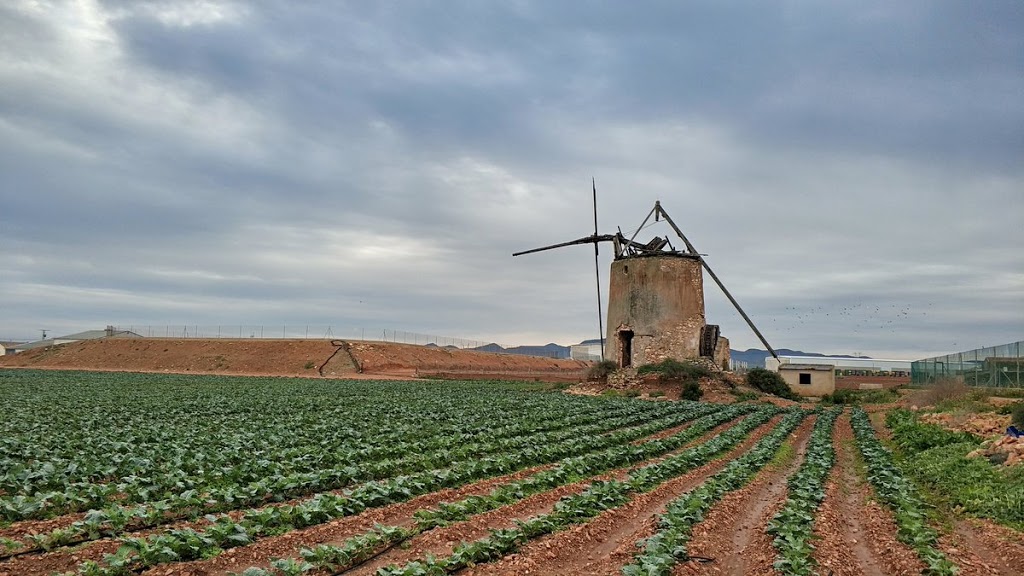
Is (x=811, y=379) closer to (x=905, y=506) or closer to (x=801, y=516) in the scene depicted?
(x=905, y=506)

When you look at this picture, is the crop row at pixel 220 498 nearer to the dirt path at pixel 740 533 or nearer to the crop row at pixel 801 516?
the dirt path at pixel 740 533

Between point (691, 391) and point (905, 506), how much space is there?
2871 cm

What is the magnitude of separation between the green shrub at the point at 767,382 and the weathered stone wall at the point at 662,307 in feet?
14.2

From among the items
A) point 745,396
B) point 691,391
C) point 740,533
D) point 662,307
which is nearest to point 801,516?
point 740,533

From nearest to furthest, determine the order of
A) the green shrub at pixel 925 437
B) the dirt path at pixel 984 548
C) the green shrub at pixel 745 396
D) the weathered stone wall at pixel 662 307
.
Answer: the dirt path at pixel 984 548 < the green shrub at pixel 925 437 < the green shrub at pixel 745 396 < the weathered stone wall at pixel 662 307

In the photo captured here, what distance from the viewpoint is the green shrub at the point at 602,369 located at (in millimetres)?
45844

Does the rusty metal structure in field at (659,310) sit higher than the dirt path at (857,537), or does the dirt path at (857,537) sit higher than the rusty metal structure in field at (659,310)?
the rusty metal structure in field at (659,310)

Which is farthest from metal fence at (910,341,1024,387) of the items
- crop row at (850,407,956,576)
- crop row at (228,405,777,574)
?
crop row at (228,405,777,574)

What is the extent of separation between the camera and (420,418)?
81.3 ft

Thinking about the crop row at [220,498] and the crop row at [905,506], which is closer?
the crop row at [905,506]

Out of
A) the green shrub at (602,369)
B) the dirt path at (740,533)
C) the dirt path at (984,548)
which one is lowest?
the dirt path at (984,548)

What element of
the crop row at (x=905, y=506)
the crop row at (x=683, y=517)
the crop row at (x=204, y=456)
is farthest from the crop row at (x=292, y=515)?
the crop row at (x=905, y=506)

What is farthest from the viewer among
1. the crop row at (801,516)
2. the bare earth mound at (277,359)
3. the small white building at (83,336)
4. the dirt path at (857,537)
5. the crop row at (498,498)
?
the small white building at (83,336)

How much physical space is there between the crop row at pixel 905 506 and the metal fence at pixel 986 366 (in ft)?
78.3
